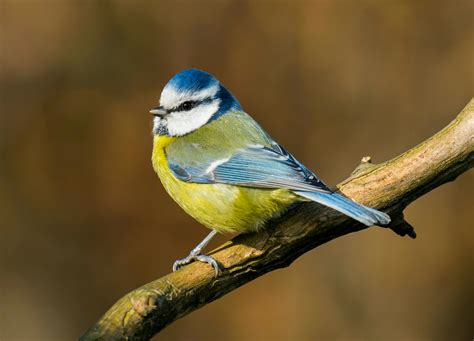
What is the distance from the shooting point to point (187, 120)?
313 cm

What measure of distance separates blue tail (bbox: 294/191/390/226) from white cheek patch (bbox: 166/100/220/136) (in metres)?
0.76

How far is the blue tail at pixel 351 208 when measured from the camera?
2.39 metres

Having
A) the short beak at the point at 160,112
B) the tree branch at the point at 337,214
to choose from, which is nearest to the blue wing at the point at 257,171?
the tree branch at the point at 337,214

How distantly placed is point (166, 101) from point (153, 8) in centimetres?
199

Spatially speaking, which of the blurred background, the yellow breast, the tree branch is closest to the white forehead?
the yellow breast

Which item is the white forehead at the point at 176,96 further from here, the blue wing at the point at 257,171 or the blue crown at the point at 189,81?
the blue wing at the point at 257,171

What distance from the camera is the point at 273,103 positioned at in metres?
4.83

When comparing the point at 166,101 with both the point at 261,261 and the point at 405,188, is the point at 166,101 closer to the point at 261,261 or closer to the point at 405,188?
the point at 261,261

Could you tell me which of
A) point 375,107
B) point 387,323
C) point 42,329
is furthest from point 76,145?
point 387,323

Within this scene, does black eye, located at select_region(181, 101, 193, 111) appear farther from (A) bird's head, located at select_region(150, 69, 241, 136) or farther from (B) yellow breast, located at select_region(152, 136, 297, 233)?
(B) yellow breast, located at select_region(152, 136, 297, 233)

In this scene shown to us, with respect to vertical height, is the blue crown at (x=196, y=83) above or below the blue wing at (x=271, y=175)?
above

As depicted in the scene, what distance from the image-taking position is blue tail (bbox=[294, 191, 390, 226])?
2387 millimetres

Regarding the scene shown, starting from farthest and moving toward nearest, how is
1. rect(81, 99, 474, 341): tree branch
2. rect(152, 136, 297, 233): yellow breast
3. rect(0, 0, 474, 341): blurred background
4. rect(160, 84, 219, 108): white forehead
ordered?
rect(0, 0, 474, 341): blurred background, rect(160, 84, 219, 108): white forehead, rect(152, 136, 297, 233): yellow breast, rect(81, 99, 474, 341): tree branch

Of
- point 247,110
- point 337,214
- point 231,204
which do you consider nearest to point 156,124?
point 231,204
